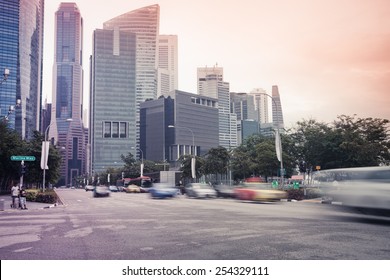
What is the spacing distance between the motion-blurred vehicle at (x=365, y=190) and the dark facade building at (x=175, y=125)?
477 feet

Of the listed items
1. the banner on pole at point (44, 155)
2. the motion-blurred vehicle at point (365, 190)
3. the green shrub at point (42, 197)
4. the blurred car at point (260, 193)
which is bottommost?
the green shrub at point (42, 197)

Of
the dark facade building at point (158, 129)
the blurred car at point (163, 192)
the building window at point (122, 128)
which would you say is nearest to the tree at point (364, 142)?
the blurred car at point (163, 192)

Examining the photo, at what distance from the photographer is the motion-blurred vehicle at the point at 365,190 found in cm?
1101

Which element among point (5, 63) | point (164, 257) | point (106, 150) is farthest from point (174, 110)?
point (164, 257)

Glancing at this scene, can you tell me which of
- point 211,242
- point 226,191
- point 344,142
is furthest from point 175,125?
point 211,242

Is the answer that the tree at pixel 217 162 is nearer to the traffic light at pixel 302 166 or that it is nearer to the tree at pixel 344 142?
the traffic light at pixel 302 166

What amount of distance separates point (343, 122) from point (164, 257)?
40321mm

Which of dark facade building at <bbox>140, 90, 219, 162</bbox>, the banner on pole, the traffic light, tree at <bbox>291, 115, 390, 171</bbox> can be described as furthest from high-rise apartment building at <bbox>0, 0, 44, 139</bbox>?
dark facade building at <bbox>140, 90, 219, 162</bbox>

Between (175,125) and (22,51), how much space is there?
147m

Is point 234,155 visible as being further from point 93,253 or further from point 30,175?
point 93,253

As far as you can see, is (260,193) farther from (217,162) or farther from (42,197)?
(217,162)

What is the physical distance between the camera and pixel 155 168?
113125 mm

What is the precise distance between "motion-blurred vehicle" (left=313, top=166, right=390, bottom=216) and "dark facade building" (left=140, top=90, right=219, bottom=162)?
145315 millimetres

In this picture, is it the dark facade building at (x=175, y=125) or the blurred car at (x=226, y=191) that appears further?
the dark facade building at (x=175, y=125)
